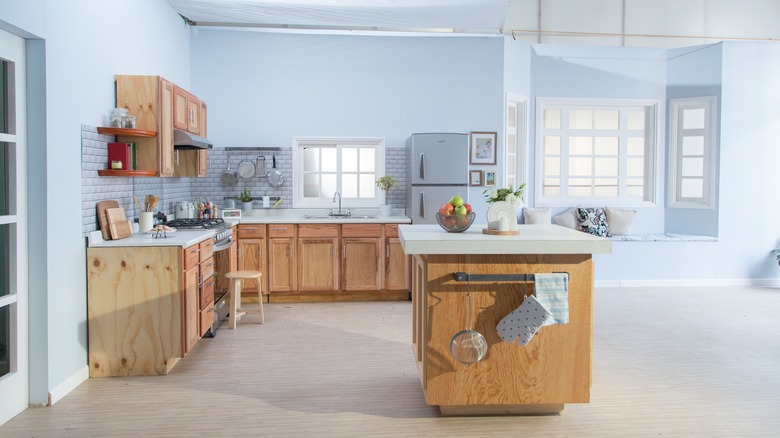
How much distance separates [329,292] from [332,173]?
155 cm

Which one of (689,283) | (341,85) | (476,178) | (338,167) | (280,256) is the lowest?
(689,283)

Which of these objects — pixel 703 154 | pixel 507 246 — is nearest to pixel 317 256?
pixel 507 246

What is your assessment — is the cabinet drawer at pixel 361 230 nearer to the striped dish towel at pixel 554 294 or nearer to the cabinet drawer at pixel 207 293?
the cabinet drawer at pixel 207 293

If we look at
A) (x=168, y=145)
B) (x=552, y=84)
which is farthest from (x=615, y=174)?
Answer: (x=168, y=145)

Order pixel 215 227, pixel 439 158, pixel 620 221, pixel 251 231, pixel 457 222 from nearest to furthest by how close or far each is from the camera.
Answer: pixel 457 222, pixel 215 227, pixel 251 231, pixel 439 158, pixel 620 221

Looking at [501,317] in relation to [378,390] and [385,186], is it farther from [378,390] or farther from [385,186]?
[385,186]

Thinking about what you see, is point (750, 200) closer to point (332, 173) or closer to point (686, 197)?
point (686, 197)

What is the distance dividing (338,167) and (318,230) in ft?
3.73

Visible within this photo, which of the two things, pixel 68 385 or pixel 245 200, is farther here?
pixel 245 200

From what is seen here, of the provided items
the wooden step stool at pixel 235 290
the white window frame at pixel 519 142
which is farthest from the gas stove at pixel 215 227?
the white window frame at pixel 519 142

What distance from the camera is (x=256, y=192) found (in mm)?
7168

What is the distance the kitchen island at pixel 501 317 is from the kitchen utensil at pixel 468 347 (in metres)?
0.06

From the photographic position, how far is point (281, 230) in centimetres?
648

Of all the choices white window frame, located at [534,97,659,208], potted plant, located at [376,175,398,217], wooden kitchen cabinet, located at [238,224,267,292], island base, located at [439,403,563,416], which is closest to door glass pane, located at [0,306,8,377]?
island base, located at [439,403,563,416]
